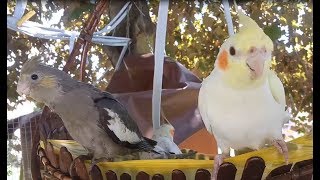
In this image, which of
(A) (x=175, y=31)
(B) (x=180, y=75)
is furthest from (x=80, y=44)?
(A) (x=175, y=31)

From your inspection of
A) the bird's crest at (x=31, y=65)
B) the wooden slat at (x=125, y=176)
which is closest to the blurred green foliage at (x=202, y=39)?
the bird's crest at (x=31, y=65)

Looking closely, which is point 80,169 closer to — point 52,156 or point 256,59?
point 52,156

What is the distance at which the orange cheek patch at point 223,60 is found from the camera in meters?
0.40

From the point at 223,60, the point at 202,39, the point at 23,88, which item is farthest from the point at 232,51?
the point at 202,39

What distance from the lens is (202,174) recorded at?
Result: 396mm

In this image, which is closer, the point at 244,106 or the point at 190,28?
the point at 244,106

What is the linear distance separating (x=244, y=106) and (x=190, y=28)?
1.82 feet


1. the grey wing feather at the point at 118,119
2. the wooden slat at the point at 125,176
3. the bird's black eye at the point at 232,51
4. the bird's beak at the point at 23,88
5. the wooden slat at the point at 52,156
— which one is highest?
the bird's black eye at the point at 232,51

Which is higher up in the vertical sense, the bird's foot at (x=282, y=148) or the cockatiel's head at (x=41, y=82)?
the cockatiel's head at (x=41, y=82)

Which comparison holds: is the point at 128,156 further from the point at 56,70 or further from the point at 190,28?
the point at 190,28

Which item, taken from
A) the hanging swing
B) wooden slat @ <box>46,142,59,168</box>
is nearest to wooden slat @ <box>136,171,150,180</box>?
the hanging swing

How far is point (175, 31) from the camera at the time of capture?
0.89 metres

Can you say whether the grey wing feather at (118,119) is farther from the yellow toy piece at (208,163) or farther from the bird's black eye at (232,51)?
the bird's black eye at (232,51)

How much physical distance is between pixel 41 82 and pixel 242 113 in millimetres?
213
